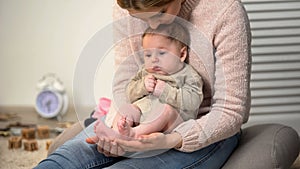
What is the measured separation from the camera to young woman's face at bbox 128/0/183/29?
122cm

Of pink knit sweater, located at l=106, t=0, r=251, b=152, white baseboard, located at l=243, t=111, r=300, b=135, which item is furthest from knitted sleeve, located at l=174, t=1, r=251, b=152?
white baseboard, located at l=243, t=111, r=300, b=135

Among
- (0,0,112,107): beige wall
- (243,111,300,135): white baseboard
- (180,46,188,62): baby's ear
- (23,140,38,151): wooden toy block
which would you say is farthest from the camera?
(0,0,112,107): beige wall

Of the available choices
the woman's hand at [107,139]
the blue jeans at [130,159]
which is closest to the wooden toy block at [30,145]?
the blue jeans at [130,159]

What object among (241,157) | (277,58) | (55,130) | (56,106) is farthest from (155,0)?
(56,106)

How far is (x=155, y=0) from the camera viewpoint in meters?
1.19

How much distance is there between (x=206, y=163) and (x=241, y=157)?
0.35 ft

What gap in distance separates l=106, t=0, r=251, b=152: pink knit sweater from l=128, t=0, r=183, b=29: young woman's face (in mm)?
64

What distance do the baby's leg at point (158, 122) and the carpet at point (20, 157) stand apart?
76 cm

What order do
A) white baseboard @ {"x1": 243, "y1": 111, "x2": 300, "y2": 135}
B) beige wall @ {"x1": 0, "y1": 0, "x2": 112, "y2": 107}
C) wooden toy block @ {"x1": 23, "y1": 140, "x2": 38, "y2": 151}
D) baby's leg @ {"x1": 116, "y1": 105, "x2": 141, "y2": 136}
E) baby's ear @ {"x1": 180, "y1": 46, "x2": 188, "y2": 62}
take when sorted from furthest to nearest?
1. beige wall @ {"x1": 0, "y1": 0, "x2": 112, "y2": 107}
2. white baseboard @ {"x1": 243, "y1": 111, "x2": 300, "y2": 135}
3. wooden toy block @ {"x1": 23, "y1": 140, "x2": 38, "y2": 151}
4. baby's ear @ {"x1": 180, "y1": 46, "x2": 188, "y2": 62}
5. baby's leg @ {"x1": 116, "y1": 105, "x2": 141, "y2": 136}

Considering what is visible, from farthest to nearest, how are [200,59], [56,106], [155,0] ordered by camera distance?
1. [56,106]
2. [200,59]
3. [155,0]

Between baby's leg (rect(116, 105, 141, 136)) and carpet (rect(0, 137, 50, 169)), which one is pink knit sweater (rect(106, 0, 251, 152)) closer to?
baby's leg (rect(116, 105, 141, 136))

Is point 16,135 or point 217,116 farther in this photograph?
point 16,135

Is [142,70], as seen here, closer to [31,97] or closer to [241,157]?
[241,157]

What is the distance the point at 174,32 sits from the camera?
4.14 ft
